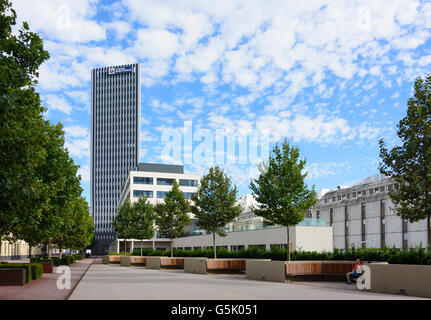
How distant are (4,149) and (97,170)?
181m

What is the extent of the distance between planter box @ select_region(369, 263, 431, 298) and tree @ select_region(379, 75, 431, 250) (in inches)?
110

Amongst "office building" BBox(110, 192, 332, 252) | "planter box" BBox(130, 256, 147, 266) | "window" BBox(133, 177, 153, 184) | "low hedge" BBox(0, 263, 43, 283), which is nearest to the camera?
"low hedge" BBox(0, 263, 43, 283)

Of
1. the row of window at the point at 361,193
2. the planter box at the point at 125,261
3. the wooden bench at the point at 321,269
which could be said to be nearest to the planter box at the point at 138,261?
the planter box at the point at 125,261

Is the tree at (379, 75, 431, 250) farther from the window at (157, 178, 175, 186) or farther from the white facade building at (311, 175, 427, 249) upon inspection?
the window at (157, 178, 175, 186)

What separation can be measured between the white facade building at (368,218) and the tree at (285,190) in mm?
48510

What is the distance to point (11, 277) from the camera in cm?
1988

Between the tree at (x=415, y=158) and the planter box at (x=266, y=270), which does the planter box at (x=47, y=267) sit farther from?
the tree at (x=415, y=158)

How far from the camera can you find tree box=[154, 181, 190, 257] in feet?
146

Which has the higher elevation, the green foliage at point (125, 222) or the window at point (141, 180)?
the window at point (141, 180)

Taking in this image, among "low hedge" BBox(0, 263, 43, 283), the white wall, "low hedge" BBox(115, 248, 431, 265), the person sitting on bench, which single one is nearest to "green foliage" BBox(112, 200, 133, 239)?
the white wall

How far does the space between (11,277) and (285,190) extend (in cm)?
1405

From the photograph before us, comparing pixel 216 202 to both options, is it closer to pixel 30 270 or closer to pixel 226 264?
pixel 226 264

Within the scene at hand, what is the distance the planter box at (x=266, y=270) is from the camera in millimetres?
22031

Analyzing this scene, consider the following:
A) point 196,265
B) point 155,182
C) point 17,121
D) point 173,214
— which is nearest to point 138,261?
point 173,214
